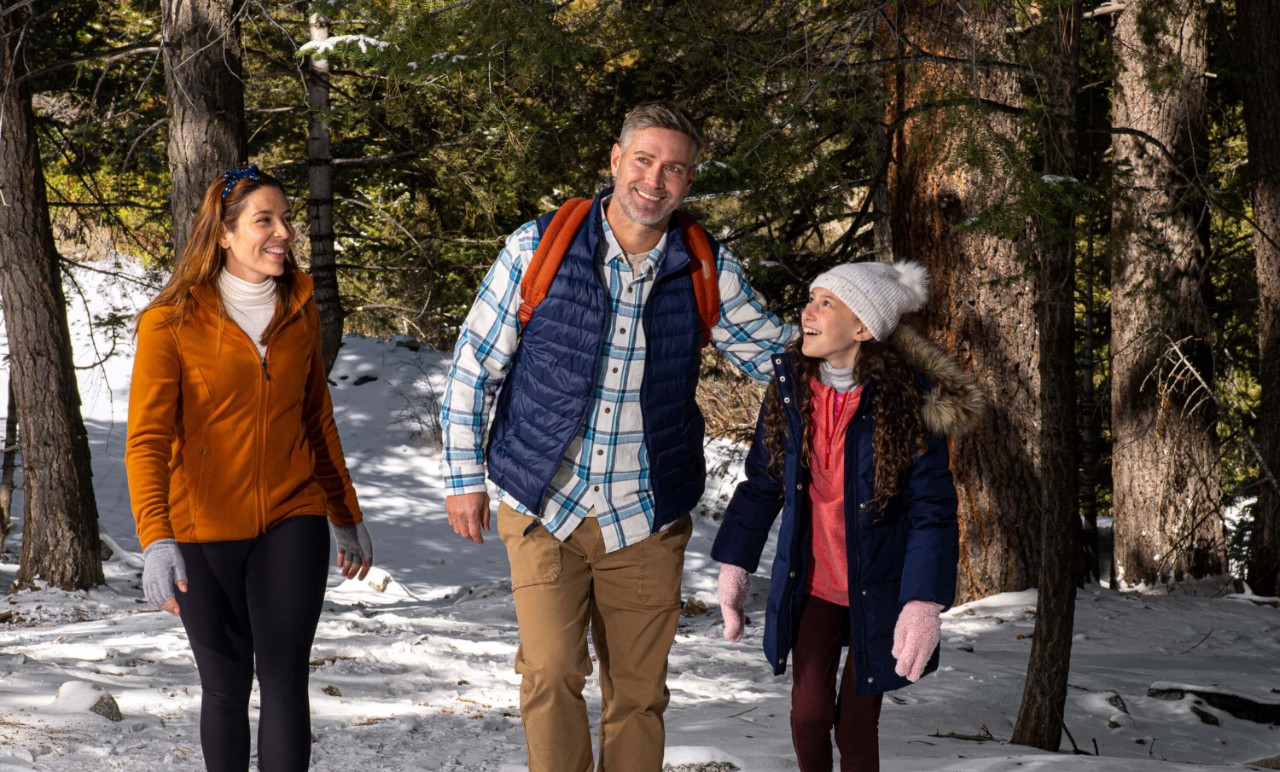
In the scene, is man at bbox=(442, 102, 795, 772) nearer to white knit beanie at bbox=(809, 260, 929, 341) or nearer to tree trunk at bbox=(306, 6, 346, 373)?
white knit beanie at bbox=(809, 260, 929, 341)

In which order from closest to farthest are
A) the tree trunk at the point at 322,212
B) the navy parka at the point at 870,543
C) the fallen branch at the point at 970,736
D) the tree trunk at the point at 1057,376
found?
the navy parka at the point at 870,543
the tree trunk at the point at 1057,376
the fallen branch at the point at 970,736
the tree trunk at the point at 322,212

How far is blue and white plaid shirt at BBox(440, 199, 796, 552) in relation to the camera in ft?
11.7

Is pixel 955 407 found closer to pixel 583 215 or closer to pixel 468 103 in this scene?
pixel 583 215

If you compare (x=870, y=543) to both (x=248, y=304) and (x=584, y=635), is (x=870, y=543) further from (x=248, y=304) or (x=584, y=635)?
(x=248, y=304)

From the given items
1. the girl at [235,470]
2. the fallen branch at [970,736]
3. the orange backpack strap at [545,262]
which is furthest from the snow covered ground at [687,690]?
the orange backpack strap at [545,262]

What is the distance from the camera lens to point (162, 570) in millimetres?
3215

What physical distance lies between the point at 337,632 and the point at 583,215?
528cm

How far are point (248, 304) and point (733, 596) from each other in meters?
1.71

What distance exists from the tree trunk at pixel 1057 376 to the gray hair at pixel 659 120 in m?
1.92

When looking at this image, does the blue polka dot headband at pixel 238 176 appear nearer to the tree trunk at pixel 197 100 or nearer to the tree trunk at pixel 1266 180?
the tree trunk at pixel 197 100

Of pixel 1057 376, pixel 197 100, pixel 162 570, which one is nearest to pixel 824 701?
pixel 162 570

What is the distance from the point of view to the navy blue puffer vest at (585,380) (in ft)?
11.6

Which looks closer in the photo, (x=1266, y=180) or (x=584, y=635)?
(x=584, y=635)

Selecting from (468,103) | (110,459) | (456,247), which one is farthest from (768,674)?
(110,459)
